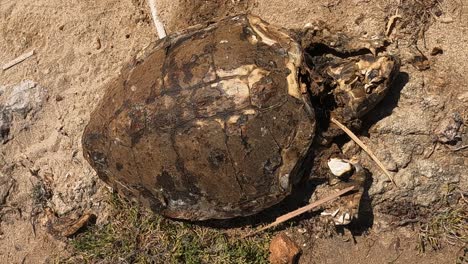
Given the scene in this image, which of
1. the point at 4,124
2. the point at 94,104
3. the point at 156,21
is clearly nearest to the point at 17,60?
the point at 4,124

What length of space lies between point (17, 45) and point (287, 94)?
2.87m

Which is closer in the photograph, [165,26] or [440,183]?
[440,183]

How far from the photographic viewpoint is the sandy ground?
4406 mm

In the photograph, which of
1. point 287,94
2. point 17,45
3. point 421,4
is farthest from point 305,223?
point 17,45

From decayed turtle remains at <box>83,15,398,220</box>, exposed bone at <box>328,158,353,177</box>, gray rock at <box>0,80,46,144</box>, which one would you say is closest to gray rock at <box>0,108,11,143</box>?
gray rock at <box>0,80,46,144</box>

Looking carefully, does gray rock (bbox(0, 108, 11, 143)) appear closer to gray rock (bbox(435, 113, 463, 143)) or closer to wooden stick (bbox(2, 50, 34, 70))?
wooden stick (bbox(2, 50, 34, 70))

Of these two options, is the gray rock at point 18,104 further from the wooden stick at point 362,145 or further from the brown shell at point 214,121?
the wooden stick at point 362,145

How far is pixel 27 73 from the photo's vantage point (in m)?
5.06

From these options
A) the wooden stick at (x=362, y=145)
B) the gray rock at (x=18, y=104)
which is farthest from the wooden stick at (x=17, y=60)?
the wooden stick at (x=362, y=145)

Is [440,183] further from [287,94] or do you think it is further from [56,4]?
[56,4]

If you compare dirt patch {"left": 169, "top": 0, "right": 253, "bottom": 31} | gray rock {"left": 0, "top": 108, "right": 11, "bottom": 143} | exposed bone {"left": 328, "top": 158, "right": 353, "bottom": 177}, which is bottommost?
exposed bone {"left": 328, "top": 158, "right": 353, "bottom": 177}

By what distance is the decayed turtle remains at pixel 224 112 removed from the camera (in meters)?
3.73

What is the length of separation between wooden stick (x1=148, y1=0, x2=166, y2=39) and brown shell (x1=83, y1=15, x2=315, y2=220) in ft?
2.26

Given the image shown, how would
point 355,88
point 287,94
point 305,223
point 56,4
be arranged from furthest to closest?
point 56,4, point 305,223, point 355,88, point 287,94
